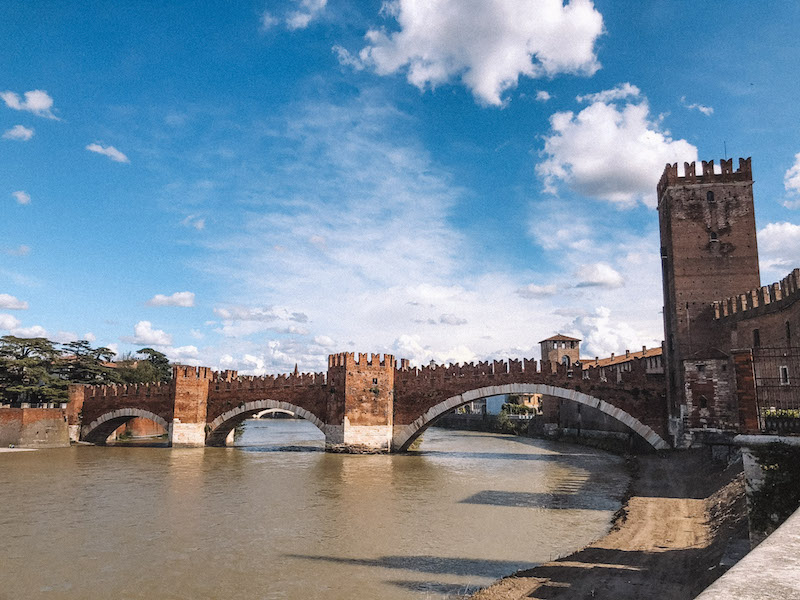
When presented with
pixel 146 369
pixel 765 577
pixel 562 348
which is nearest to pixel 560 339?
pixel 562 348

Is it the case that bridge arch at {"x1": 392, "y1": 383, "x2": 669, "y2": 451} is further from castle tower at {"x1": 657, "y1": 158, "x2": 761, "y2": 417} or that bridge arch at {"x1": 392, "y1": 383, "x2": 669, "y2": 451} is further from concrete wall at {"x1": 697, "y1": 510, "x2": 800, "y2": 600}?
concrete wall at {"x1": 697, "y1": 510, "x2": 800, "y2": 600}

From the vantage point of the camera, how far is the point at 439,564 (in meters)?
8.88

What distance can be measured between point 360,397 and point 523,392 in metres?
7.25

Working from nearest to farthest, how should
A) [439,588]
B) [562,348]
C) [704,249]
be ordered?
[439,588] < [704,249] < [562,348]

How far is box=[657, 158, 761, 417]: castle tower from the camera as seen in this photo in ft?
72.9

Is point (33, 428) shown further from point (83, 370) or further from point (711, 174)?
point (711, 174)

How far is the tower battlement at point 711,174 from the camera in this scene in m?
23.0

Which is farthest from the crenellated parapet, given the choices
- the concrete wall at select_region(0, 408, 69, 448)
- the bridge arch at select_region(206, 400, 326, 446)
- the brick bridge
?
the concrete wall at select_region(0, 408, 69, 448)

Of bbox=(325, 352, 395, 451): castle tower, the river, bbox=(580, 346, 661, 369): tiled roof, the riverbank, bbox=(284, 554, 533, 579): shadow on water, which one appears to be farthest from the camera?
bbox=(580, 346, 661, 369): tiled roof

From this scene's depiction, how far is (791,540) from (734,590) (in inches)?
40.2

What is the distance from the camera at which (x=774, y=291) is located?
18.3m

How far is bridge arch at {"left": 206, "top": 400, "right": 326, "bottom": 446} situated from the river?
5.48 meters

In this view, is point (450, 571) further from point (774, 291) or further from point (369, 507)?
point (774, 291)

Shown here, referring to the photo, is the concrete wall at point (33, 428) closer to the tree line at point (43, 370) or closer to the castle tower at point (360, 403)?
the tree line at point (43, 370)
